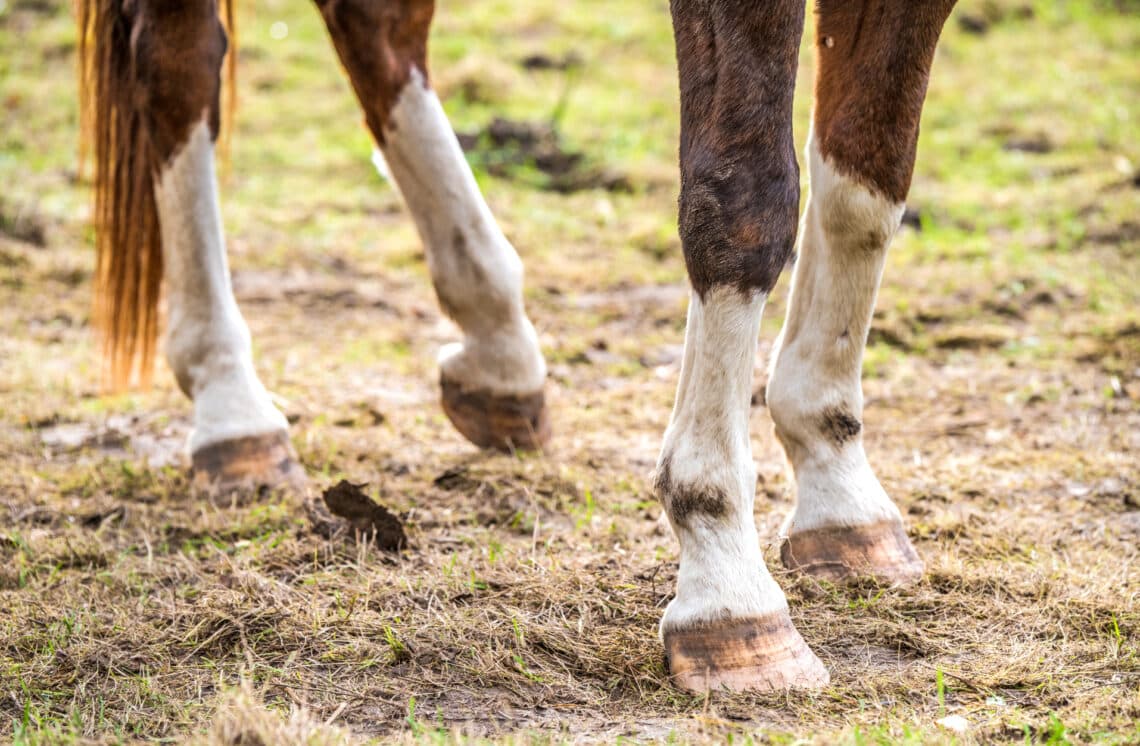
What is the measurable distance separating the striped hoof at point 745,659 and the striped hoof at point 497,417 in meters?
1.39

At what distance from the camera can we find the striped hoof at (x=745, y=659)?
5.99 ft

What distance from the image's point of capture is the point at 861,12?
2178mm

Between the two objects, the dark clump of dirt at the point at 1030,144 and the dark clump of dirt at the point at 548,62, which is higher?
the dark clump of dirt at the point at 548,62

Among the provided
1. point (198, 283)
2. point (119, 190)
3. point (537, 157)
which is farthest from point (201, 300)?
point (537, 157)

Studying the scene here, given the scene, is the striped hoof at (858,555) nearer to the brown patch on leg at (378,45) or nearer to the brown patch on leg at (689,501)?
the brown patch on leg at (689,501)

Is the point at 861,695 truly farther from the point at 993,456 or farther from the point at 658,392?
the point at 658,392

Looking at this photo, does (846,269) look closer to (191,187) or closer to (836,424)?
(836,424)

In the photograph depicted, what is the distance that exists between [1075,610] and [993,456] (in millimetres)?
1045

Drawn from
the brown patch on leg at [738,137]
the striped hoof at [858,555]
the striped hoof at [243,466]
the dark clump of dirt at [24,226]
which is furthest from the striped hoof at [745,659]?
the dark clump of dirt at [24,226]

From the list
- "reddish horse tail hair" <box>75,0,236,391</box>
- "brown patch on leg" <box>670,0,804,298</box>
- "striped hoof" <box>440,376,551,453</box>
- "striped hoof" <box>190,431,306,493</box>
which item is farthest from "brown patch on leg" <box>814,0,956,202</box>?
"reddish horse tail hair" <box>75,0,236,391</box>

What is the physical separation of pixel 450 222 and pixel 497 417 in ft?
1.74

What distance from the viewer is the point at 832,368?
2305 millimetres

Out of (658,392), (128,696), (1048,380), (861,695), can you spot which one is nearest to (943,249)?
(1048,380)

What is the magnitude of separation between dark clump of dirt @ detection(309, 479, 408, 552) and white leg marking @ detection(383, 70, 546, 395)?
0.73 m
